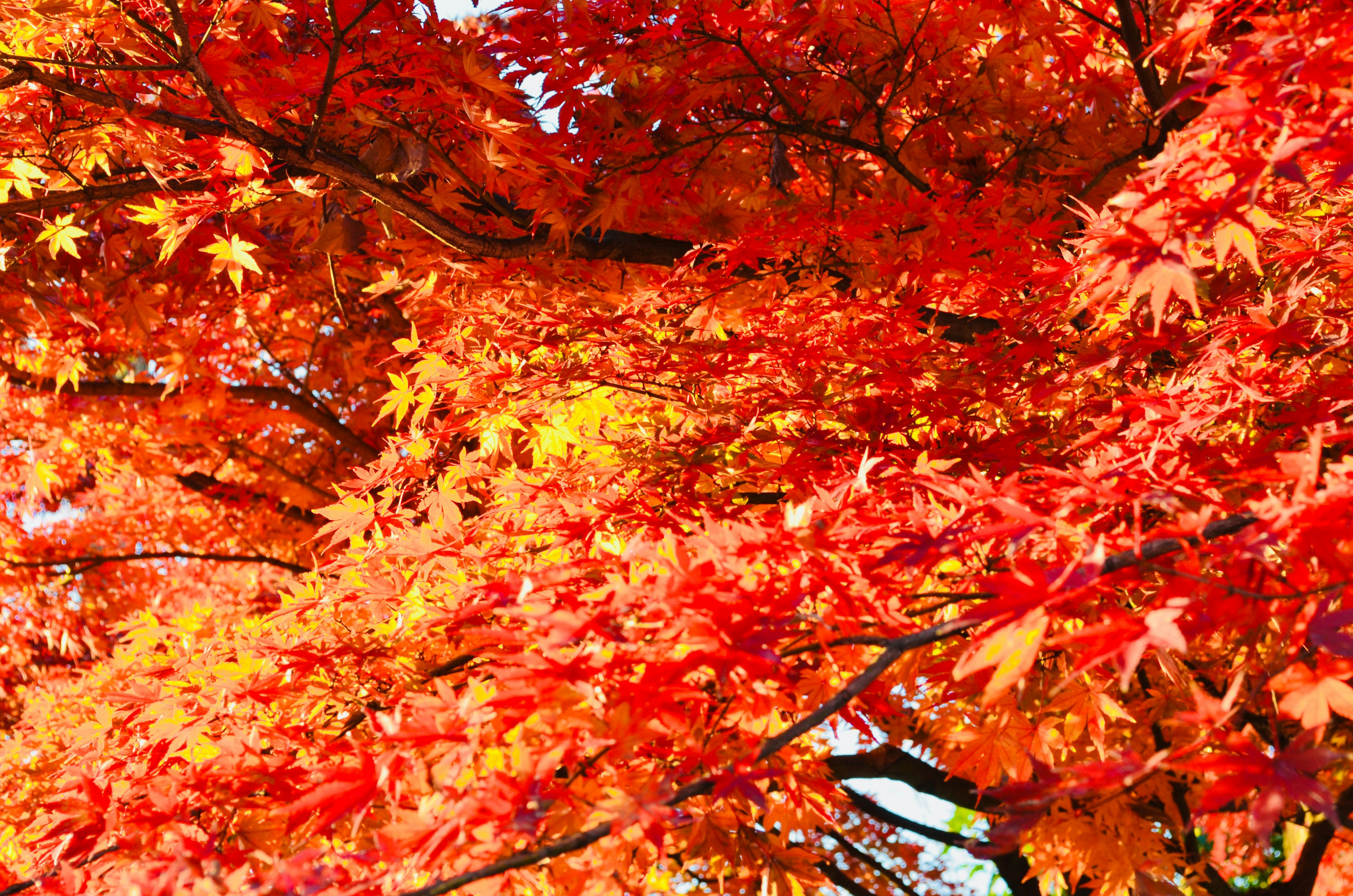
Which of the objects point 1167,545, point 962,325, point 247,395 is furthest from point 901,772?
point 247,395

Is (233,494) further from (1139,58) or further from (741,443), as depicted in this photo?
(1139,58)

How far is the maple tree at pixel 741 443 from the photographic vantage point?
1.46 meters

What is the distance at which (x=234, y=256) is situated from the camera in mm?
2635

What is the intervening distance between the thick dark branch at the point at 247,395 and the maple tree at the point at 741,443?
1.14ft

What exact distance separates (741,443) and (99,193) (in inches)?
94.0

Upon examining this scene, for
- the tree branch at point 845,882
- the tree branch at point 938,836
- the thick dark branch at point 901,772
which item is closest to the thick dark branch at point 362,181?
the thick dark branch at point 901,772

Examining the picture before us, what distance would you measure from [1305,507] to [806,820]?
135 cm

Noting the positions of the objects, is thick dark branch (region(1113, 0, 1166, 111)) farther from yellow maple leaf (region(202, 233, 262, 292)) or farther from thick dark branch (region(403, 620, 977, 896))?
yellow maple leaf (region(202, 233, 262, 292))

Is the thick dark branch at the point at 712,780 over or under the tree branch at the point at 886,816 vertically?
over

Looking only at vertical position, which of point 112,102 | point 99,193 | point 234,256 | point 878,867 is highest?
point 112,102

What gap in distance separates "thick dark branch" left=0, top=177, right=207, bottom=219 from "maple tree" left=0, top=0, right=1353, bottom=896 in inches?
0.8

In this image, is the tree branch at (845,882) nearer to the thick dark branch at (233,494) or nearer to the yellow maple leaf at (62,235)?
the thick dark branch at (233,494)

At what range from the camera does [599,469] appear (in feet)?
8.41

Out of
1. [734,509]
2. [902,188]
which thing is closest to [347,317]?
[902,188]
